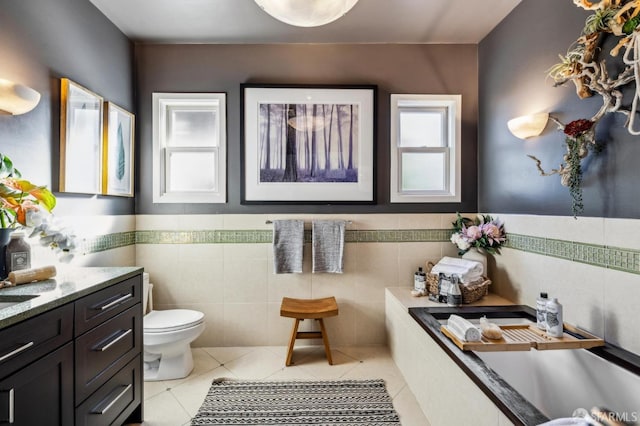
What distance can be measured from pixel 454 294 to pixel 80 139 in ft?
8.49

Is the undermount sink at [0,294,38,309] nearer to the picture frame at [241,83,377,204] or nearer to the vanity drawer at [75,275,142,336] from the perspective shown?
the vanity drawer at [75,275,142,336]

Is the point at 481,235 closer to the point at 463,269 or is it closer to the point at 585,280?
the point at 463,269

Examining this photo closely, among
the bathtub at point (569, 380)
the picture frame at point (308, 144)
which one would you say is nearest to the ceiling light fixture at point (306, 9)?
the picture frame at point (308, 144)

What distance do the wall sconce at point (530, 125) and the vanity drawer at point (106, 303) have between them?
241 cm

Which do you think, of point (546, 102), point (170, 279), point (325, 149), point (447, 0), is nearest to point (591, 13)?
point (546, 102)

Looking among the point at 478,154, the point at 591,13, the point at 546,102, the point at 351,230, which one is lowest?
the point at 351,230

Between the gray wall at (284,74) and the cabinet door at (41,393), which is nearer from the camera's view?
the cabinet door at (41,393)

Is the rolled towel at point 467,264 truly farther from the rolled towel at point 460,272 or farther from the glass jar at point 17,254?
the glass jar at point 17,254

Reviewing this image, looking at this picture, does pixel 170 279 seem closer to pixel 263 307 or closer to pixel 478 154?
pixel 263 307

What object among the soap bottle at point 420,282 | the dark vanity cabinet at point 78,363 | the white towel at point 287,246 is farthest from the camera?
the white towel at point 287,246

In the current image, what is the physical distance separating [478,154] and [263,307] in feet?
7.29

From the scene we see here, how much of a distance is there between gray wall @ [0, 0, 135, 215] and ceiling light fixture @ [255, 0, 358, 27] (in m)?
1.25

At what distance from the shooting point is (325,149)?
2.55m

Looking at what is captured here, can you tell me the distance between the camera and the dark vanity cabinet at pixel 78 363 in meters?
0.97
